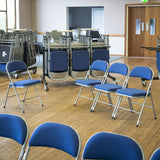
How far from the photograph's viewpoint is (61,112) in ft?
19.4

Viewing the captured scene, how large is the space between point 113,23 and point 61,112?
9946mm

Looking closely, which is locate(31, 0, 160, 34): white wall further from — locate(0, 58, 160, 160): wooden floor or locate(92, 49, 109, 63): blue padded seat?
locate(0, 58, 160, 160): wooden floor

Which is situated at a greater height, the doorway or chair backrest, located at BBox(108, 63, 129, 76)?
the doorway

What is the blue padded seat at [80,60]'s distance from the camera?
8.03m

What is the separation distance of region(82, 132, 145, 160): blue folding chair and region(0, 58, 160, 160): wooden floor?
5.05 feet

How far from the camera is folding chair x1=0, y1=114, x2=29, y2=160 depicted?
9.18 feet

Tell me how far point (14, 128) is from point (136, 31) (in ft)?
41.9

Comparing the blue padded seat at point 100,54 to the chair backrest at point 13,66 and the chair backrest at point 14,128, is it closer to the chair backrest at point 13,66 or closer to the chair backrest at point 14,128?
the chair backrest at point 13,66

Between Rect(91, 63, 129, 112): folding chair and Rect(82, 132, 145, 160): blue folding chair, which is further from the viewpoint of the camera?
Rect(91, 63, 129, 112): folding chair

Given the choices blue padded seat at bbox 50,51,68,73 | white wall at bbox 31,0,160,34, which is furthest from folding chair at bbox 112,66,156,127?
white wall at bbox 31,0,160,34

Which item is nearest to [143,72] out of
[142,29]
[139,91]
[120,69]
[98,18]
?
[139,91]

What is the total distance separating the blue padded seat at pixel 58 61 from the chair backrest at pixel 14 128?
16.2 feet

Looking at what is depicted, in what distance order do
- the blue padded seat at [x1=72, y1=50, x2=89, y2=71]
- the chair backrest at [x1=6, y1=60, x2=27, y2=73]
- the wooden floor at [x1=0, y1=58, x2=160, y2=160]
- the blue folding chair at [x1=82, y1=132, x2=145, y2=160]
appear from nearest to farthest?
the blue folding chair at [x1=82, y1=132, x2=145, y2=160], the wooden floor at [x1=0, y1=58, x2=160, y2=160], the chair backrest at [x1=6, y1=60, x2=27, y2=73], the blue padded seat at [x1=72, y1=50, x2=89, y2=71]

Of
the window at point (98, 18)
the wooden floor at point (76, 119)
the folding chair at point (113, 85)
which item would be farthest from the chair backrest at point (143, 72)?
the window at point (98, 18)
